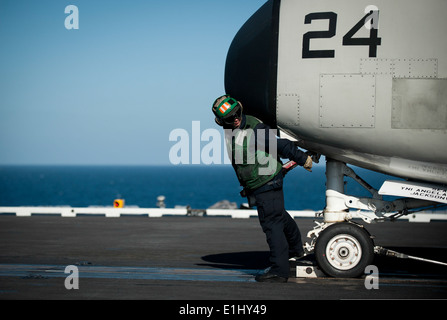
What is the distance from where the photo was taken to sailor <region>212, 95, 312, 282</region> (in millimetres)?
7500

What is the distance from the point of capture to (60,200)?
94.7 metres

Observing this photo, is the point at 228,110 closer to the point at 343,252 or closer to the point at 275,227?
the point at 275,227

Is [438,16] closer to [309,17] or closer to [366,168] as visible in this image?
[309,17]

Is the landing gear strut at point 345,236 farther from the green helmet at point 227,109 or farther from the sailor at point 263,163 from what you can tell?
the green helmet at point 227,109

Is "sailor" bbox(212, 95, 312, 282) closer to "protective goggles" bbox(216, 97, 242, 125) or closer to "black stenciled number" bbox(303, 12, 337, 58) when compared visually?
"protective goggles" bbox(216, 97, 242, 125)

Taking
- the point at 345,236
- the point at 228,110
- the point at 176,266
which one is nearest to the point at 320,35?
the point at 228,110

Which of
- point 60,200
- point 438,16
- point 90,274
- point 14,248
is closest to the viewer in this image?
point 438,16

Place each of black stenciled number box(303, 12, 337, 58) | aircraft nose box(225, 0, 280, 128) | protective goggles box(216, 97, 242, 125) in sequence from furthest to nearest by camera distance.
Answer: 1. aircraft nose box(225, 0, 280, 128)
2. black stenciled number box(303, 12, 337, 58)
3. protective goggles box(216, 97, 242, 125)

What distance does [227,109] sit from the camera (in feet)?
24.4

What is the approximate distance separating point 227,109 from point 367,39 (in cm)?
189

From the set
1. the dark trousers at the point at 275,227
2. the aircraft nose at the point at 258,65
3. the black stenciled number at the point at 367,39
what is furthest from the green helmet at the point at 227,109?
the black stenciled number at the point at 367,39

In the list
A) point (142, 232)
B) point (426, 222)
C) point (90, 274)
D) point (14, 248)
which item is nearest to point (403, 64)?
point (90, 274)

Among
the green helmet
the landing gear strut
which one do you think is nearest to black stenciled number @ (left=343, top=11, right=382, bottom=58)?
the green helmet

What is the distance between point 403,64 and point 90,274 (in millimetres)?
Result: 4775
